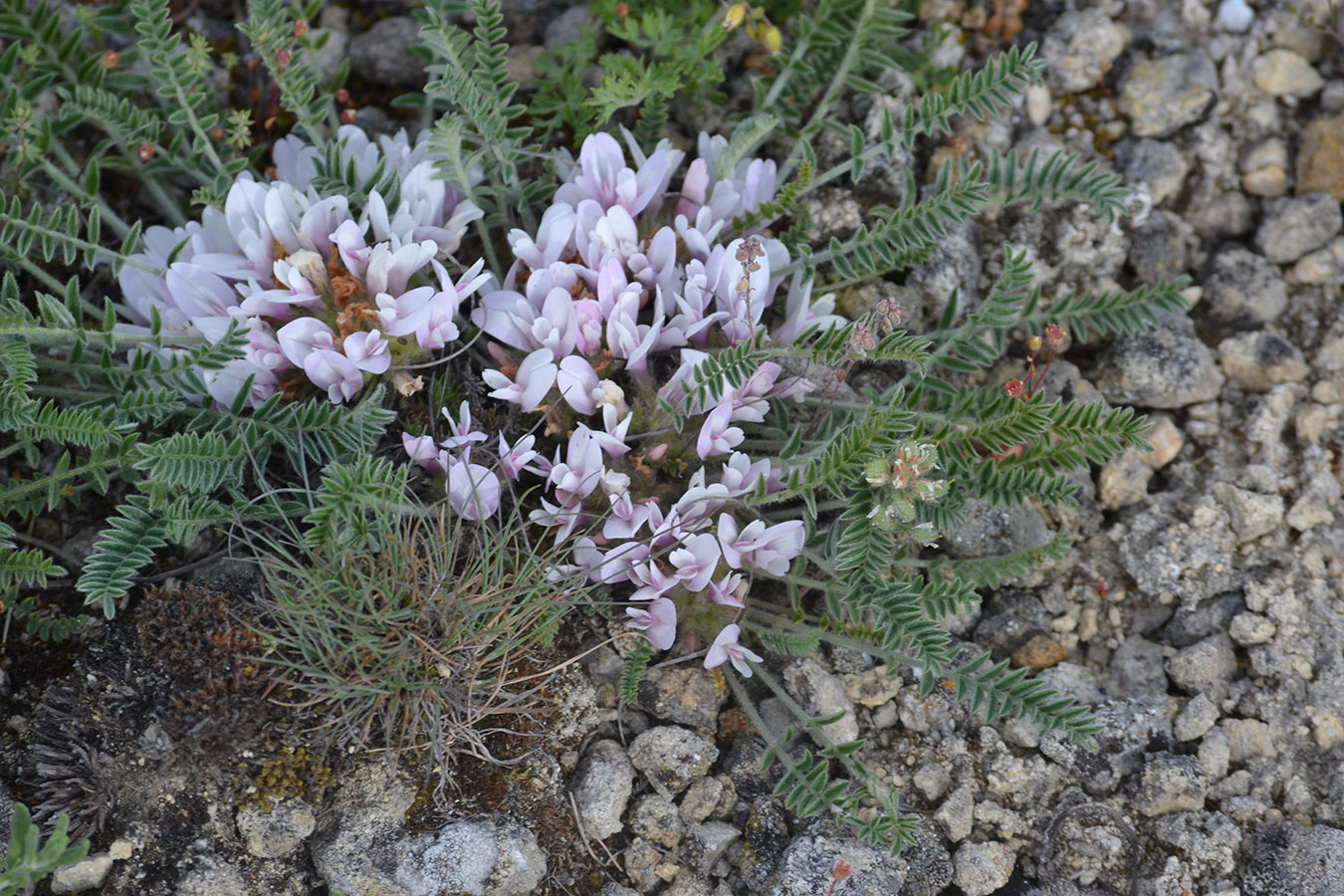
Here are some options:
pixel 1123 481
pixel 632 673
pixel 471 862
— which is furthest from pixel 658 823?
pixel 1123 481

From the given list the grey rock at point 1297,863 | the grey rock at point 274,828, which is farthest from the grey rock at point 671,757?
the grey rock at point 1297,863

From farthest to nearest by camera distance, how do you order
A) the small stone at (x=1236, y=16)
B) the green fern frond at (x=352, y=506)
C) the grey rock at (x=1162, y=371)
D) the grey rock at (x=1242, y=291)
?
the small stone at (x=1236, y=16) < the grey rock at (x=1242, y=291) < the grey rock at (x=1162, y=371) < the green fern frond at (x=352, y=506)

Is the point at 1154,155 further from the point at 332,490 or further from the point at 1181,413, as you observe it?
the point at 332,490

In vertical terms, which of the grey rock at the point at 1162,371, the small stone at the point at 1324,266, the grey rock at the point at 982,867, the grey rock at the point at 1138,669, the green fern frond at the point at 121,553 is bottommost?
the grey rock at the point at 982,867

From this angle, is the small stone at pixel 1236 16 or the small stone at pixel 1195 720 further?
the small stone at pixel 1236 16

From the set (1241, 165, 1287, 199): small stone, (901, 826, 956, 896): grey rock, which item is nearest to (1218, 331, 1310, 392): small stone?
(1241, 165, 1287, 199): small stone

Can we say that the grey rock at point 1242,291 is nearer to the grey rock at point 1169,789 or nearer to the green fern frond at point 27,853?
the grey rock at point 1169,789
